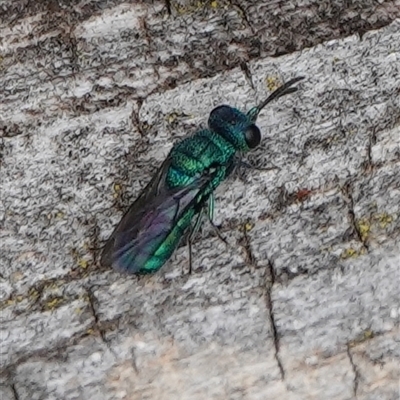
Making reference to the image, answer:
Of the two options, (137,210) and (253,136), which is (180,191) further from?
(253,136)

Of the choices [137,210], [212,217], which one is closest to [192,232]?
[212,217]

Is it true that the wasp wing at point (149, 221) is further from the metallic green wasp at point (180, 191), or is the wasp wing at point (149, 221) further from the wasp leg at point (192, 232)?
the wasp leg at point (192, 232)

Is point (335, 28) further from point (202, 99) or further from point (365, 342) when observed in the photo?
point (365, 342)

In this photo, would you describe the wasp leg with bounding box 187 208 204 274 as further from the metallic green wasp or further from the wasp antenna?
the wasp antenna

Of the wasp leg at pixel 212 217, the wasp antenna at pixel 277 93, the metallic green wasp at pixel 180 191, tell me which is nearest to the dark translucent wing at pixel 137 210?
the metallic green wasp at pixel 180 191

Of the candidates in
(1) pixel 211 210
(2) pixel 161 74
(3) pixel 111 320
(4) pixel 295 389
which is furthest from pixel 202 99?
(4) pixel 295 389

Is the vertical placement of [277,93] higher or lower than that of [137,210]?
higher
